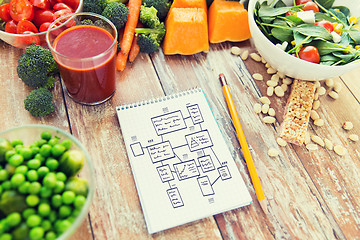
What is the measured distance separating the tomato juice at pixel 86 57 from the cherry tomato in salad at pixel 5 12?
1.01ft

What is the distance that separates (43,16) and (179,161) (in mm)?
707

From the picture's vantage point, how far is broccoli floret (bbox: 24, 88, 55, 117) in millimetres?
1037

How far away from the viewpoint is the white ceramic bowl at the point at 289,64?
3.70 feet

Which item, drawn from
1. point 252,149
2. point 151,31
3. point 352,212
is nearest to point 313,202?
point 352,212

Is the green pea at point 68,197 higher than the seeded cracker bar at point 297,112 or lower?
higher

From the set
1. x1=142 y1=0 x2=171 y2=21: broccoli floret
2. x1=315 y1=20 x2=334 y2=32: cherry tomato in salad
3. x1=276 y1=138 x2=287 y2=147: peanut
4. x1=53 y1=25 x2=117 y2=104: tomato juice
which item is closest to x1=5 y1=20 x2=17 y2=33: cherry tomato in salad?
x1=53 y1=25 x2=117 y2=104: tomato juice

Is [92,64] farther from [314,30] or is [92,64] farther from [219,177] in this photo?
[314,30]

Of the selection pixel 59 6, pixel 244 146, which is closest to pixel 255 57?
pixel 244 146

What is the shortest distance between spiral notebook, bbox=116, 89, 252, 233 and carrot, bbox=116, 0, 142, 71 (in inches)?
7.9

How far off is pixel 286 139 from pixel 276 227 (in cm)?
31

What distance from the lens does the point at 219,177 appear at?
3.38 feet

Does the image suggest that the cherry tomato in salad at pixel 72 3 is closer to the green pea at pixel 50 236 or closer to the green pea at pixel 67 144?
the green pea at pixel 67 144

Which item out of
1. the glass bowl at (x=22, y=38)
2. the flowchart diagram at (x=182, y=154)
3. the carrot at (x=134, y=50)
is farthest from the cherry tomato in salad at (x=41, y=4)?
the flowchart diagram at (x=182, y=154)

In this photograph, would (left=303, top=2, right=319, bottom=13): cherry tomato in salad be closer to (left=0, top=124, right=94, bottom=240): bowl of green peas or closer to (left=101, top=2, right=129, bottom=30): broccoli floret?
(left=101, top=2, right=129, bottom=30): broccoli floret
